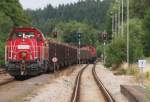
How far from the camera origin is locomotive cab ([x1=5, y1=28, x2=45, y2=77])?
39156mm

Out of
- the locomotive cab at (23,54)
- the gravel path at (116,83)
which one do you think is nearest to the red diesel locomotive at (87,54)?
the gravel path at (116,83)

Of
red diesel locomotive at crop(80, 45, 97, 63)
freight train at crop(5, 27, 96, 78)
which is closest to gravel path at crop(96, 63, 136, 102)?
freight train at crop(5, 27, 96, 78)

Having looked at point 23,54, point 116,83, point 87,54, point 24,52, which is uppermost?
point 24,52

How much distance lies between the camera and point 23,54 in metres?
39.5

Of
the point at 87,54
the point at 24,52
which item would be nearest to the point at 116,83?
the point at 24,52

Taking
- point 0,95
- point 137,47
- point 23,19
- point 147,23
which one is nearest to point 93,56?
point 23,19

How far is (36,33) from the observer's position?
41.2 meters

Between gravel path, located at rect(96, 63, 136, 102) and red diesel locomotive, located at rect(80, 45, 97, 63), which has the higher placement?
red diesel locomotive, located at rect(80, 45, 97, 63)

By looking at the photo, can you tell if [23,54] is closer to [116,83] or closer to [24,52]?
[24,52]

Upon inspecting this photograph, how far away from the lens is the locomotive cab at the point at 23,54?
39156 millimetres

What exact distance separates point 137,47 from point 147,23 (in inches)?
1478

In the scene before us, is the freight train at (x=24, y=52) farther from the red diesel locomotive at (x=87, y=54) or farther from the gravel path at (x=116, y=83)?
the red diesel locomotive at (x=87, y=54)

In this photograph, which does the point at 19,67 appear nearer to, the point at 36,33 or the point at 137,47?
the point at 36,33

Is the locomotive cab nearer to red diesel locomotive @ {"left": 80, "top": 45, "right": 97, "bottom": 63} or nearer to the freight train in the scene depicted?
the freight train
